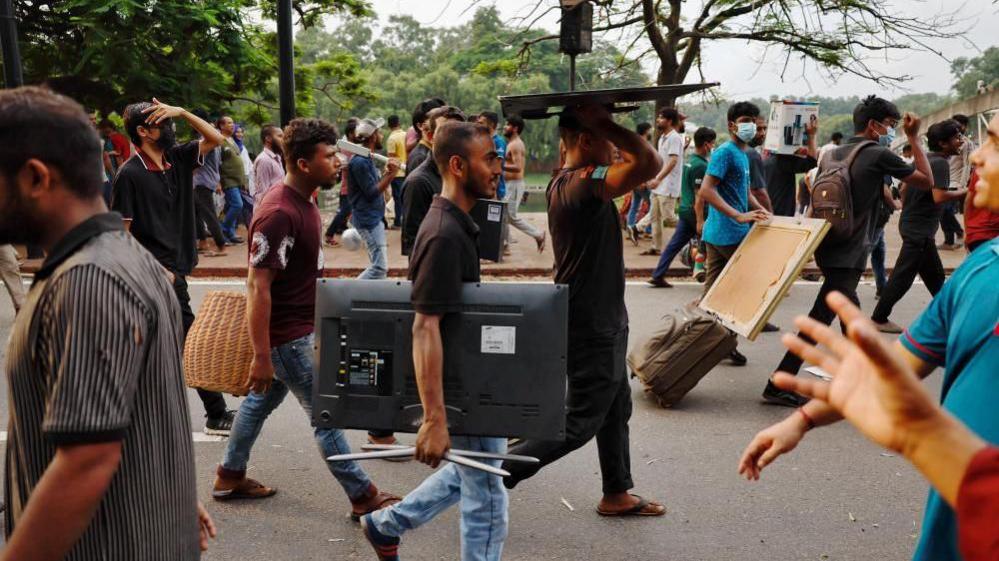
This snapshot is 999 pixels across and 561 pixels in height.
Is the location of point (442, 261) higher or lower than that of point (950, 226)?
higher

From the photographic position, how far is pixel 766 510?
4.15 m

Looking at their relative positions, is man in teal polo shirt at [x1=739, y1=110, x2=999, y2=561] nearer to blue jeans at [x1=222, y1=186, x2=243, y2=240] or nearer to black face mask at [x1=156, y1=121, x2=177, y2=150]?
black face mask at [x1=156, y1=121, x2=177, y2=150]

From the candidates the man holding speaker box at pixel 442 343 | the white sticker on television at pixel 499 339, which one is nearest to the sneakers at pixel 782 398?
the man holding speaker box at pixel 442 343

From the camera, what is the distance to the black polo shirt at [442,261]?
2.85 meters

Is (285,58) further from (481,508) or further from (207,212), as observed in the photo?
(481,508)

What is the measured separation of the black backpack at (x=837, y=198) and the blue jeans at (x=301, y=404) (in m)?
3.41

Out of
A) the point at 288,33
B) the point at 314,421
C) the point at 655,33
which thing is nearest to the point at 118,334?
the point at 314,421

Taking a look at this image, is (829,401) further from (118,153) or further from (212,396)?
(118,153)

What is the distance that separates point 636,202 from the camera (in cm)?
1318

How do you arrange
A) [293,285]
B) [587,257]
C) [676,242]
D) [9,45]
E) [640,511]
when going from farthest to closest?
[676,242]
[9,45]
[640,511]
[293,285]
[587,257]

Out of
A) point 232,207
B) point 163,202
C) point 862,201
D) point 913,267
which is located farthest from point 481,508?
point 232,207

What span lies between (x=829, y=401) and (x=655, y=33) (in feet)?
49.0

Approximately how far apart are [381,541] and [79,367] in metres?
2.00

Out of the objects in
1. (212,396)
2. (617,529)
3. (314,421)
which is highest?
(314,421)
